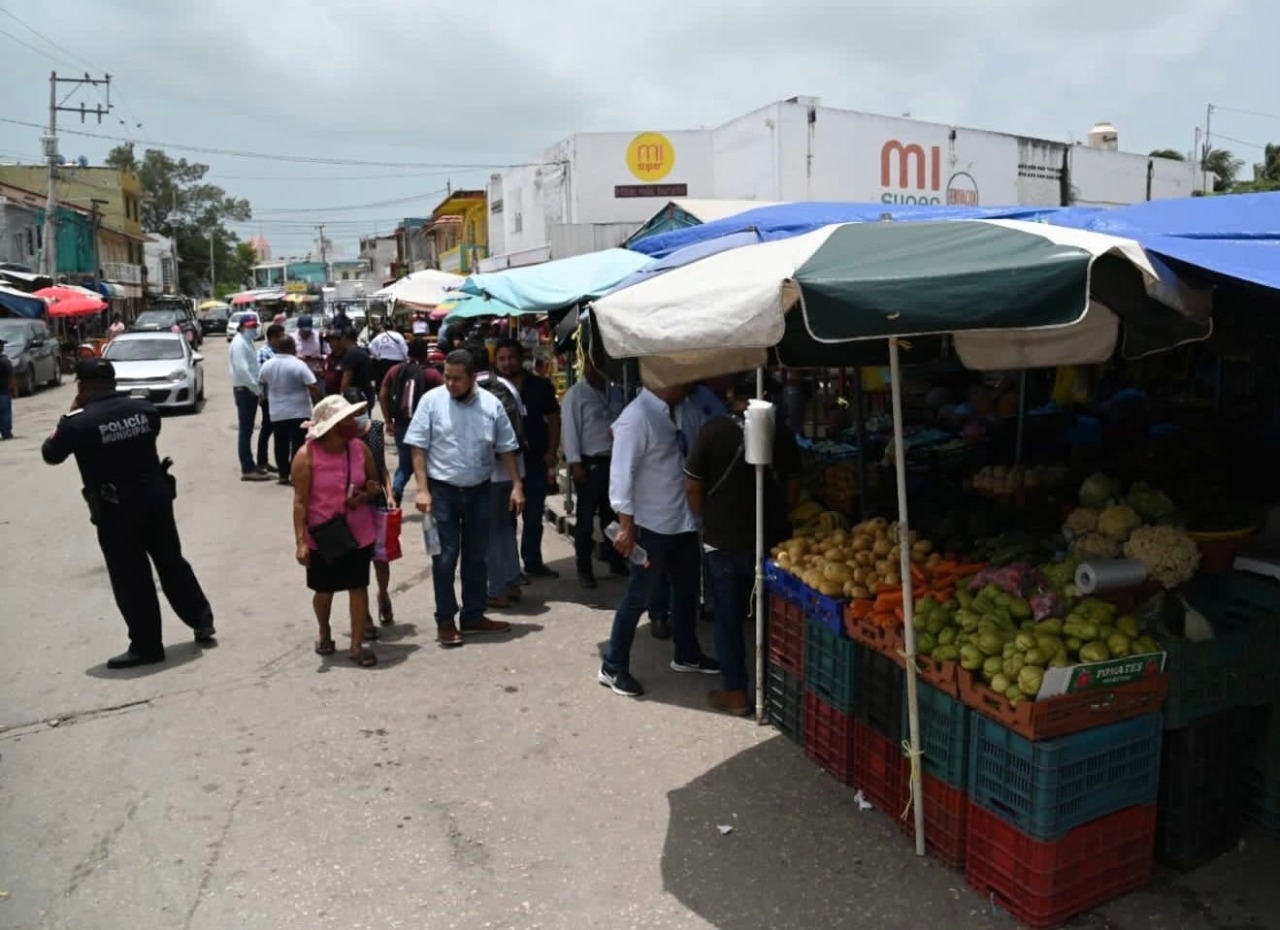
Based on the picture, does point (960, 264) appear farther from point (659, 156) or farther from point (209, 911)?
point (659, 156)

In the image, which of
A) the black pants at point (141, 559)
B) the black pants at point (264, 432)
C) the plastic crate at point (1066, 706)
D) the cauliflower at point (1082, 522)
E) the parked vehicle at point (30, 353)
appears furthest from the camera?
the parked vehicle at point (30, 353)

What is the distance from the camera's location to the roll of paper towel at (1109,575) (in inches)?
160

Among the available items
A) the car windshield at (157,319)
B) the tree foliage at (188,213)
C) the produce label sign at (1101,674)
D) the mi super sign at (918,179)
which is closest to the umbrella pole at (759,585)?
the produce label sign at (1101,674)

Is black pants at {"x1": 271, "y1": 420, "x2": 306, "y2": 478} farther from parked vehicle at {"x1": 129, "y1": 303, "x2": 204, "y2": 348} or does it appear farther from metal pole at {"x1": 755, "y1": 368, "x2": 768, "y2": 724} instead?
parked vehicle at {"x1": 129, "y1": 303, "x2": 204, "y2": 348}

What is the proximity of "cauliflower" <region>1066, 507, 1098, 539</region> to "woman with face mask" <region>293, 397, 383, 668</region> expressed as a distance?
3984 mm

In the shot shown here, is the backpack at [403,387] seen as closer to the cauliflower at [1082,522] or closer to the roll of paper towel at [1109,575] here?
the cauliflower at [1082,522]

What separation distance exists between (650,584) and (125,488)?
334cm

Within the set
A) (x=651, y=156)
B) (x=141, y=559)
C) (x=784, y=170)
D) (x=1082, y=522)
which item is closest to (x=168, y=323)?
(x=651, y=156)

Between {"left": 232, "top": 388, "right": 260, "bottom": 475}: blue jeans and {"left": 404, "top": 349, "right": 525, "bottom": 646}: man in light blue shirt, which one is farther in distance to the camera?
{"left": 232, "top": 388, "right": 260, "bottom": 475}: blue jeans

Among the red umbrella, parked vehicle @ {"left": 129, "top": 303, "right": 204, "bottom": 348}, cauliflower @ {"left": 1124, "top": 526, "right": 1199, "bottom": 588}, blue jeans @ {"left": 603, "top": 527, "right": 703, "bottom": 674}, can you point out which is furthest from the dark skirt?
parked vehicle @ {"left": 129, "top": 303, "right": 204, "bottom": 348}

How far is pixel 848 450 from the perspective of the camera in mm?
8406

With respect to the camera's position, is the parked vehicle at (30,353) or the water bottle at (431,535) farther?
the parked vehicle at (30,353)

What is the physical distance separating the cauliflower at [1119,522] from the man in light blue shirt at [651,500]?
210 centimetres

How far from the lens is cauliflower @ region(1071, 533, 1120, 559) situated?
4418 mm
